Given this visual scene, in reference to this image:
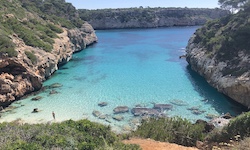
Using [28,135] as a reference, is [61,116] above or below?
below

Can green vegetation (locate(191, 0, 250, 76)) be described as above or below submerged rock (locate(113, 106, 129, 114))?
above

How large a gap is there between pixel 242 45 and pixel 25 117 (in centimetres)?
2298

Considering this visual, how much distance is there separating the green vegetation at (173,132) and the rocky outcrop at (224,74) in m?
9.69

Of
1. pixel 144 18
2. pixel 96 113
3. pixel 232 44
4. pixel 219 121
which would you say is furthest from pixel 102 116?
pixel 144 18

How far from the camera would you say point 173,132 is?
44.3ft

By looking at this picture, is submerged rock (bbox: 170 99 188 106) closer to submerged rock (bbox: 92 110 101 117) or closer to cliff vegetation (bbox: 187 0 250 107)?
cliff vegetation (bbox: 187 0 250 107)

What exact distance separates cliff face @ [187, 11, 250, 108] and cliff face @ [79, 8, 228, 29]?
238 feet

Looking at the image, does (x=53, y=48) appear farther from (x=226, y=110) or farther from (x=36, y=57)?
(x=226, y=110)

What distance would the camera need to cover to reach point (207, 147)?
1209cm

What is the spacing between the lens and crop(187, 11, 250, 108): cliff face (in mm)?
22062

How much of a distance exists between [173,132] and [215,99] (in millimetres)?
11410

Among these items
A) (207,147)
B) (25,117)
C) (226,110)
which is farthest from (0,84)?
(226,110)

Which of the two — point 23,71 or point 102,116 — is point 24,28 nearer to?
point 23,71

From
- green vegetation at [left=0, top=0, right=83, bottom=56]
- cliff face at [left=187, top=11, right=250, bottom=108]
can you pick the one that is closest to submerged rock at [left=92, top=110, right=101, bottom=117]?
green vegetation at [left=0, top=0, right=83, bottom=56]
